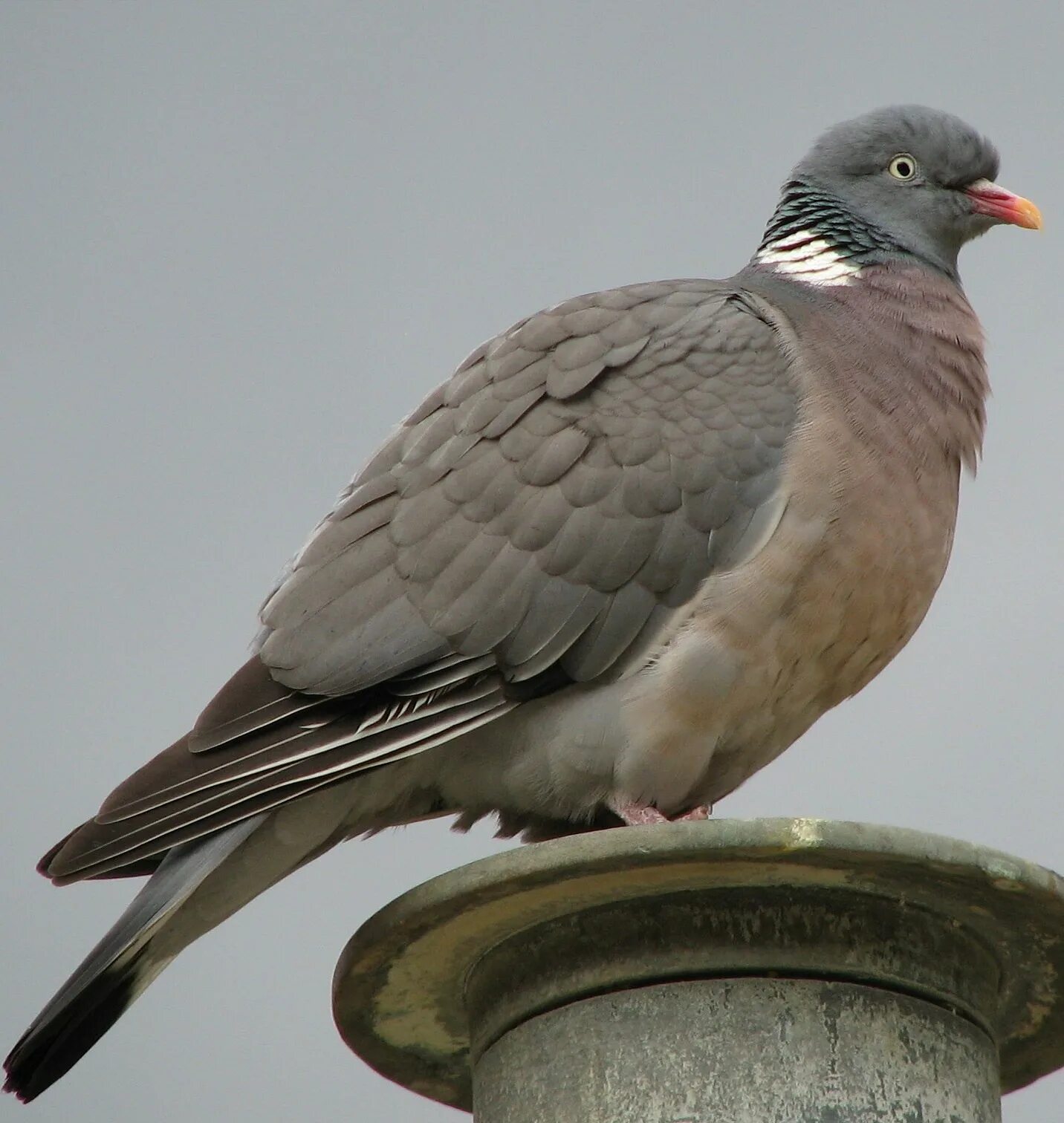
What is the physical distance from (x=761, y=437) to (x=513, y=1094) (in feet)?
6.32

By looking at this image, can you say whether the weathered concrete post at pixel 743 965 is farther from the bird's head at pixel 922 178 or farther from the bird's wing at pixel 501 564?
the bird's head at pixel 922 178

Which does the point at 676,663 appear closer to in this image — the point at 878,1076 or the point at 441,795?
the point at 441,795

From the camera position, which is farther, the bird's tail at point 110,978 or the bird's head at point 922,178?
the bird's head at point 922,178

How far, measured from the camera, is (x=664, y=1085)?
11.9ft

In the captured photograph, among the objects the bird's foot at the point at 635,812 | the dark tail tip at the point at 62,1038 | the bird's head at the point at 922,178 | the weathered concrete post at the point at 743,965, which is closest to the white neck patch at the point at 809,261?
the bird's head at the point at 922,178

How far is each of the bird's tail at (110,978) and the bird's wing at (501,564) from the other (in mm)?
117

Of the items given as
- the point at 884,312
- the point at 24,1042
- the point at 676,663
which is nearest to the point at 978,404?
the point at 884,312

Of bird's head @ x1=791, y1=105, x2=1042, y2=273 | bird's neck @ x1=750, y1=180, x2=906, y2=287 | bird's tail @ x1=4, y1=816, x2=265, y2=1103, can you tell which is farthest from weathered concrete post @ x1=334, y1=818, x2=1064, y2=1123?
bird's head @ x1=791, y1=105, x2=1042, y2=273

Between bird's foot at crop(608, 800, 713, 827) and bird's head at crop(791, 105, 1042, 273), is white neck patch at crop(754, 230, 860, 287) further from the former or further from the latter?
bird's foot at crop(608, 800, 713, 827)

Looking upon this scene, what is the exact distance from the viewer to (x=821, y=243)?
5.96m

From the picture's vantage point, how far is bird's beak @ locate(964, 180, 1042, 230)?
6.14 metres

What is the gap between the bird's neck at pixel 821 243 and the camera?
5.85 m

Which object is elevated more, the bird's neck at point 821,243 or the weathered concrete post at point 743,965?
the bird's neck at point 821,243

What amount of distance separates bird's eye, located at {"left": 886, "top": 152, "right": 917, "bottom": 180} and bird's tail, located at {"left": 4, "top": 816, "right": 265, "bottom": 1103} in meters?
3.20
